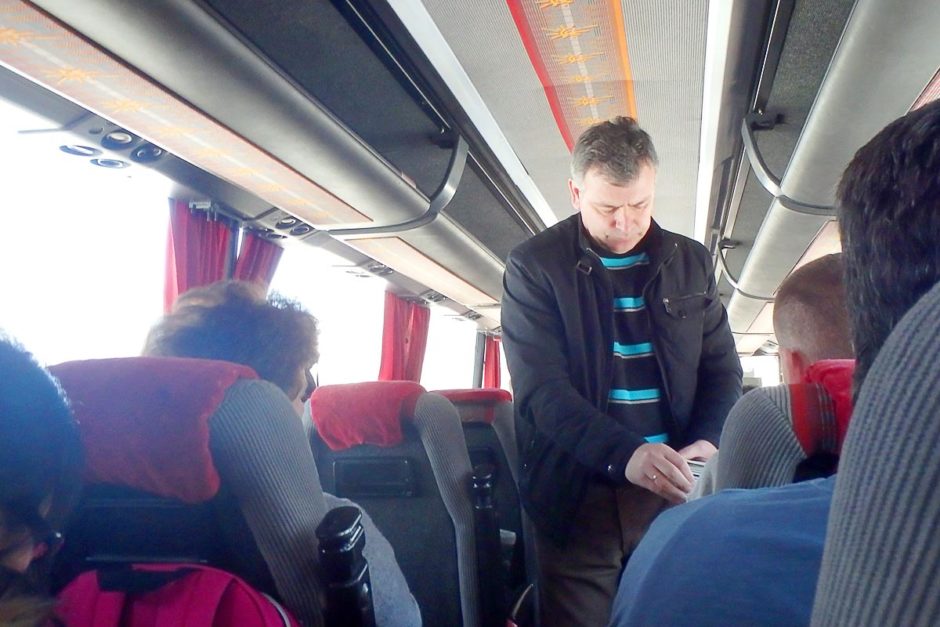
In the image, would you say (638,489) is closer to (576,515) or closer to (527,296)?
(576,515)

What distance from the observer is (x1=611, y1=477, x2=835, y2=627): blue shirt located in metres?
0.66

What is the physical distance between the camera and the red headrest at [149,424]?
1.26 meters

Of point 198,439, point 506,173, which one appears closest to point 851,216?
point 198,439

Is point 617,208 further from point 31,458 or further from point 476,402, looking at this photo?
point 476,402

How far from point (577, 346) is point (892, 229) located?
64.0 inches

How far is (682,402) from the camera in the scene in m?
2.21

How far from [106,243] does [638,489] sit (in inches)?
120

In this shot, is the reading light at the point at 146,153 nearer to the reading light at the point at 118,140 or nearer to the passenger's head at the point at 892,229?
the reading light at the point at 118,140

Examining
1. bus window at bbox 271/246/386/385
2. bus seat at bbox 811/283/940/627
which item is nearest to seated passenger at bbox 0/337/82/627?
bus seat at bbox 811/283/940/627

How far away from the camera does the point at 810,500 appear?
0.71 metres

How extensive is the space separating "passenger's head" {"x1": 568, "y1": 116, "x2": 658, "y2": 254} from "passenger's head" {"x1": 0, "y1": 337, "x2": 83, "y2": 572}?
5.24 feet

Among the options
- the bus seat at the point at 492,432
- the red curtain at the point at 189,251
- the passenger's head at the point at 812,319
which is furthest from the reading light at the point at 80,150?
the passenger's head at the point at 812,319

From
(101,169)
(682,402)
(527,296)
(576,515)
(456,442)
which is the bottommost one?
(576,515)

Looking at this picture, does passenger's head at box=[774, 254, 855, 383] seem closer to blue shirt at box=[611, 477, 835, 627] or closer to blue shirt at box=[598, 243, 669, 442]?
blue shirt at box=[598, 243, 669, 442]
